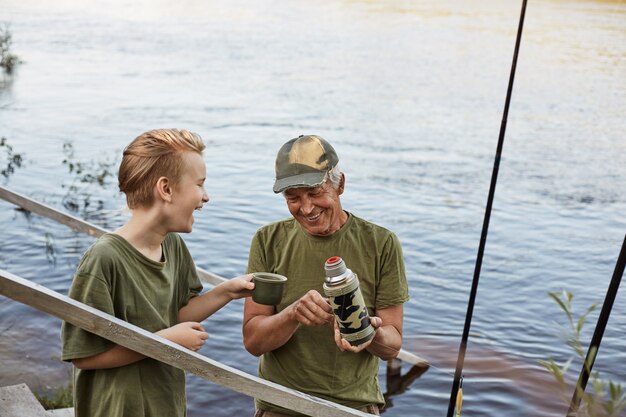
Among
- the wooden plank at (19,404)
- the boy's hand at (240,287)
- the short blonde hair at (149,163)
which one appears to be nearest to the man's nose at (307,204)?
the boy's hand at (240,287)

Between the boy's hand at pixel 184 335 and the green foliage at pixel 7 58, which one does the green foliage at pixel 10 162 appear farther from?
the boy's hand at pixel 184 335

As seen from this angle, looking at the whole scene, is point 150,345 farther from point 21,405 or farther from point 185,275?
point 21,405

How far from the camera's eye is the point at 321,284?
2.62m

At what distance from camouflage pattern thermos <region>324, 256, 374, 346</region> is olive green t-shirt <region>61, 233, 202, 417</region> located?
461 mm

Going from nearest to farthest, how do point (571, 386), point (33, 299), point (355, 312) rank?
1. point (33, 299)
2. point (355, 312)
3. point (571, 386)

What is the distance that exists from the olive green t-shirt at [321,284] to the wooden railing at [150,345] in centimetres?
38

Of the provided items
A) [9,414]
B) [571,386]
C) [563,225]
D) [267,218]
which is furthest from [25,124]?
[9,414]

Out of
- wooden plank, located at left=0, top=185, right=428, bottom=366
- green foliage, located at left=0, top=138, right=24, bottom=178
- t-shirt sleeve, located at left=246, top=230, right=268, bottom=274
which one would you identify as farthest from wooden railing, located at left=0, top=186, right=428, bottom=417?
green foliage, located at left=0, top=138, right=24, bottom=178

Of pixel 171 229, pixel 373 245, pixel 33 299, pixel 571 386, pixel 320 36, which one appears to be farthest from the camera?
pixel 320 36

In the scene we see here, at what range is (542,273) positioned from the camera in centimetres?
813

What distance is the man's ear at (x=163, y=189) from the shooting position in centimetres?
230

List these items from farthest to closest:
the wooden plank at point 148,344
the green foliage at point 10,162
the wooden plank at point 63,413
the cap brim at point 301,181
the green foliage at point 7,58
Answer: the green foliage at point 7,58
the green foliage at point 10,162
the wooden plank at point 63,413
the cap brim at point 301,181
the wooden plank at point 148,344

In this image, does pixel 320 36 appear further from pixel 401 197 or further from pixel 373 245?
pixel 373 245

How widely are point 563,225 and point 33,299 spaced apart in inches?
327
